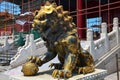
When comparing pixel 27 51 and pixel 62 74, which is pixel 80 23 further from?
pixel 62 74

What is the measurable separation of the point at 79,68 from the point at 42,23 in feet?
3.26

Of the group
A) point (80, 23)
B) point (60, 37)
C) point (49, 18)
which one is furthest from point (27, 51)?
point (49, 18)

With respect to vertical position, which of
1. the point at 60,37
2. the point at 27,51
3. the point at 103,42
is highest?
the point at 60,37

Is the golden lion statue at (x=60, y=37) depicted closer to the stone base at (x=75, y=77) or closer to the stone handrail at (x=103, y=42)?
the stone base at (x=75, y=77)

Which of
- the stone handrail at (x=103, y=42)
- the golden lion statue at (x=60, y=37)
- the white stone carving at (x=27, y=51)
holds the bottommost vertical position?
the white stone carving at (x=27, y=51)

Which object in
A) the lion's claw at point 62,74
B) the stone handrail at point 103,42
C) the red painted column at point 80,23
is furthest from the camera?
the red painted column at point 80,23

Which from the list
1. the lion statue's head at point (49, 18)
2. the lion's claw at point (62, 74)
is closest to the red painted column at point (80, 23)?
the lion statue's head at point (49, 18)

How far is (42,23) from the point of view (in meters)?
3.89

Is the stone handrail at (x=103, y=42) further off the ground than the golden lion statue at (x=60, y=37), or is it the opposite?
the golden lion statue at (x=60, y=37)

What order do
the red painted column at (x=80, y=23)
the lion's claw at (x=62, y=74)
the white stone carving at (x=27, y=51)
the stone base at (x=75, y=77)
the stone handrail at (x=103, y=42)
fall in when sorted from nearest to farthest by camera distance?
the lion's claw at (x=62, y=74) → the stone base at (x=75, y=77) → the stone handrail at (x=103, y=42) → the white stone carving at (x=27, y=51) → the red painted column at (x=80, y=23)

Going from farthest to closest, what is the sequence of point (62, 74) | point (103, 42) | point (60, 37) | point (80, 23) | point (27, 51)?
point (80, 23) < point (27, 51) < point (103, 42) < point (60, 37) < point (62, 74)

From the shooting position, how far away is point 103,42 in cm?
933

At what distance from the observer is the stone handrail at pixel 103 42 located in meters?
8.78

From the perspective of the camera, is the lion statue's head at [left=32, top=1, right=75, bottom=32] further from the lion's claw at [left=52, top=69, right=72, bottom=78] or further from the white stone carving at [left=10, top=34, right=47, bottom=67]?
the white stone carving at [left=10, top=34, right=47, bottom=67]
